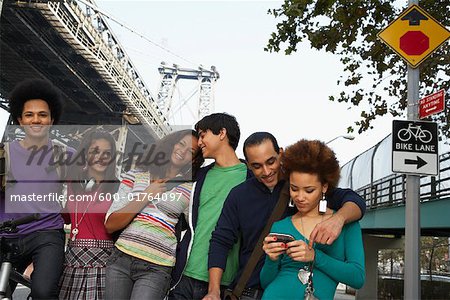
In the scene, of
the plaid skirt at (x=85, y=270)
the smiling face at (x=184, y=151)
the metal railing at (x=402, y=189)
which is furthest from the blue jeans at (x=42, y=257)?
A: the metal railing at (x=402, y=189)

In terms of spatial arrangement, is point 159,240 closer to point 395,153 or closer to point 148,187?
point 148,187

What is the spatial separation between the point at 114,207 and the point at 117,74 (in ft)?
136

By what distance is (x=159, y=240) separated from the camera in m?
2.90

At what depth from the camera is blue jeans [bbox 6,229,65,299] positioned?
285 cm

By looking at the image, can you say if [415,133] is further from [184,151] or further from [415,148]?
[184,151]

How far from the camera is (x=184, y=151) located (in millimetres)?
3047

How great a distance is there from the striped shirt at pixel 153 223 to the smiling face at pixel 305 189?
29.4 inches

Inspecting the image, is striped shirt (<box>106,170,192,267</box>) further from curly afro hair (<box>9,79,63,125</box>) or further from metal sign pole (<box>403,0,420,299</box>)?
metal sign pole (<box>403,0,420,299</box>)

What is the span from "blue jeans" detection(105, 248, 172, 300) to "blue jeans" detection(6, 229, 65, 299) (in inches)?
10.5

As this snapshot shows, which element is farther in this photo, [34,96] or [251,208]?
[34,96]

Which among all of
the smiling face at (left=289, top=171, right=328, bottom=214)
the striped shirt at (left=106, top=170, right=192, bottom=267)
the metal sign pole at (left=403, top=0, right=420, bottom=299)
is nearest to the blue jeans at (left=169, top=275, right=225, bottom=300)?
the striped shirt at (left=106, top=170, right=192, bottom=267)

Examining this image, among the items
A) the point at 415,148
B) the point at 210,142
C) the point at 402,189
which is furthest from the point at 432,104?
the point at 402,189

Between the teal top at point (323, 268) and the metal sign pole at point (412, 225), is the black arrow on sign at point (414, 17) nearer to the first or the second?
the metal sign pole at point (412, 225)

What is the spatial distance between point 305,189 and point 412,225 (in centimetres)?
288
